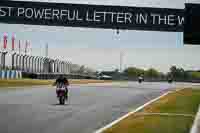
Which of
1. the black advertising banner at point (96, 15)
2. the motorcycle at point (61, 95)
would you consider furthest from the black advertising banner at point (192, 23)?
the motorcycle at point (61, 95)

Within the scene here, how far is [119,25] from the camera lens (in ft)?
94.3

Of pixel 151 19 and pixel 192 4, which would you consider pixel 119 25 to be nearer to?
pixel 151 19

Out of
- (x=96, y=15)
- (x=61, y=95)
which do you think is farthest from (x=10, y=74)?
(x=61, y=95)

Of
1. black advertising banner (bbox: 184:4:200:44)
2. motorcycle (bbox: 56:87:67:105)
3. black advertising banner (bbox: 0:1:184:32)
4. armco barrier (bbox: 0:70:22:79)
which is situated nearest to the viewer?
black advertising banner (bbox: 184:4:200:44)

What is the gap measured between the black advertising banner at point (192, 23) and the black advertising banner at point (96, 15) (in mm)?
4647

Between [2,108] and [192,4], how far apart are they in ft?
28.0

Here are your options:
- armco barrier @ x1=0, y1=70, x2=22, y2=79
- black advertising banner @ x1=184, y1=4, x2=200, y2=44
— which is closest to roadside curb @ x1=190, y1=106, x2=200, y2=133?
black advertising banner @ x1=184, y1=4, x2=200, y2=44

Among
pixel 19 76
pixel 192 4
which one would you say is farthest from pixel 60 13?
pixel 19 76

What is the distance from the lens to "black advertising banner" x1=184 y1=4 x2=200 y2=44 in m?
23.6

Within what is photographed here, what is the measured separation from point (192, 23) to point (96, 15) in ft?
20.4

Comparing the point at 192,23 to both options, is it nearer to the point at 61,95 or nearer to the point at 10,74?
the point at 61,95

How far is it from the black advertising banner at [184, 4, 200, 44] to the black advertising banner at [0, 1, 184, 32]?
4.65m

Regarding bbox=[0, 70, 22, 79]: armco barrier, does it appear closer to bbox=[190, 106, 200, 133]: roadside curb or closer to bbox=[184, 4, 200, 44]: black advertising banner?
bbox=[184, 4, 200, 44]: black advertising banner

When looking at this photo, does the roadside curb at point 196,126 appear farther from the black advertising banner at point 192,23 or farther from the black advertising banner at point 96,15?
the black advertising banner at point 96,15
